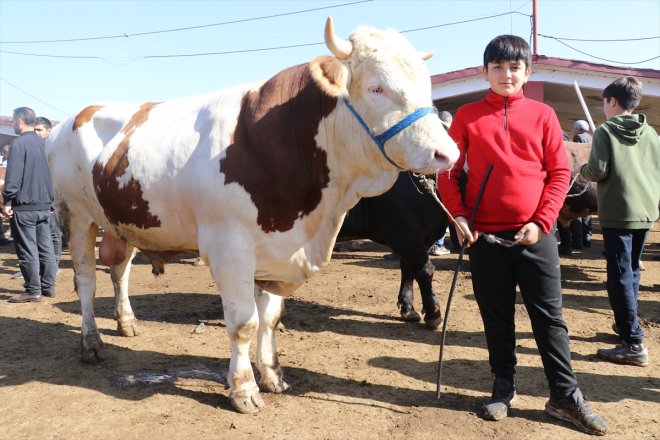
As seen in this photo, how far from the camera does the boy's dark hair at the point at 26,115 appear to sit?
6.41m

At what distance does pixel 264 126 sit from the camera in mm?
3176

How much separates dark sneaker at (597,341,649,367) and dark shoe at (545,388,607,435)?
1169 millimetres

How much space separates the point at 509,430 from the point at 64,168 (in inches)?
141

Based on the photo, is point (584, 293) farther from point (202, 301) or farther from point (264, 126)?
point (264, 126)

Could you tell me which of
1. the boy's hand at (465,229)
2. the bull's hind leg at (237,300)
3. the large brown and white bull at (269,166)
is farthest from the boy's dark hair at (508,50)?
the bull's hind leg at (237,300)

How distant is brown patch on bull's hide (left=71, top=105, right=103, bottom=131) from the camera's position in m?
4.17

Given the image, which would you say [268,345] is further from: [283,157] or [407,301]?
[407,301]

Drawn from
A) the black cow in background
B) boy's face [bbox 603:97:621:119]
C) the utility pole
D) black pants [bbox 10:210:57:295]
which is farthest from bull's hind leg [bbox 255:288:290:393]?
the utility pole

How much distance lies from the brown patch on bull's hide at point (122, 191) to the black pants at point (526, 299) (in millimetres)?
2075

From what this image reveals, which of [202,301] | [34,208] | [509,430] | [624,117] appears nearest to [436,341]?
[509,430]

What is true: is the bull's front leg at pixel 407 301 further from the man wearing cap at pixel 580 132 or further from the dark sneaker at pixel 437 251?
the man wearing cap at pixel 580 132

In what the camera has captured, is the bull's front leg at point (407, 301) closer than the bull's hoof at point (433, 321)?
No

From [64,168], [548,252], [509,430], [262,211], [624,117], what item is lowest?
[509,430]

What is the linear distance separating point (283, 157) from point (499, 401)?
1.87 meters
